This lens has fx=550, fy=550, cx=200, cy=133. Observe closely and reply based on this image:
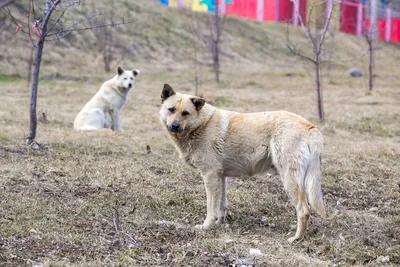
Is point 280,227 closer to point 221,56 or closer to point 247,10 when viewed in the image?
point 221,56

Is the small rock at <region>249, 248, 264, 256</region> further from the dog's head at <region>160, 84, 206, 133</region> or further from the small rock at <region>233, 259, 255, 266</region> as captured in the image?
the dog's head at <region>160, 84, 206, 133</region>

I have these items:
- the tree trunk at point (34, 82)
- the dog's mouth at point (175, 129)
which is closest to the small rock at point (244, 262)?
the dog's mouth at point (175, 129)

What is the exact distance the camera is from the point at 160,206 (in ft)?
19.2

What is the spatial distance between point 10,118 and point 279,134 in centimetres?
777

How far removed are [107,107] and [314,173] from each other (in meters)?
6.88

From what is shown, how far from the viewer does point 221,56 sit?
30656mm

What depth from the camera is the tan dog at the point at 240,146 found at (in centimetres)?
502

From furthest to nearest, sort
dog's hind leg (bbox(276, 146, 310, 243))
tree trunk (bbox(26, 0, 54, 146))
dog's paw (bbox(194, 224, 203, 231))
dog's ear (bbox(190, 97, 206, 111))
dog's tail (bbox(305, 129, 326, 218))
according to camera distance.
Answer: tree trunk (bbox(26, 0, 54, 146)), dog's ear (bbox(190, 97, 206, 111)), dog's paw (bbox(194, 224, 203, 231)), dog's hind leg (bbox(276, 146, 310, 243)), dog's tail (bbox(305, 129, 326, 218))

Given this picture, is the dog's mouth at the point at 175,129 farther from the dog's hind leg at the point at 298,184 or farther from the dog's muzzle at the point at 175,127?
the dog's hind leg at the point at 298,184

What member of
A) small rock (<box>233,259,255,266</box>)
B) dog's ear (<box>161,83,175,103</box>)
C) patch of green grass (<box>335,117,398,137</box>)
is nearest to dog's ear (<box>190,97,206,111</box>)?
dog's ear (<box>161,83,175,103</box>)

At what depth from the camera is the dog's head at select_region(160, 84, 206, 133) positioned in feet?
17.4

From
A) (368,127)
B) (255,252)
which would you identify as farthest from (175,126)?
(368,127)

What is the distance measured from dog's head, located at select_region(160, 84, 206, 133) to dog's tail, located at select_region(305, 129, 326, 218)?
3.72 feet

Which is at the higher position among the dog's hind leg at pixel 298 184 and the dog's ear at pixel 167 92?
the dog's ear at pixel 167 92
